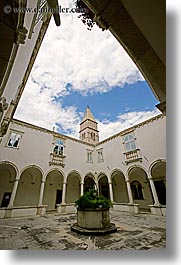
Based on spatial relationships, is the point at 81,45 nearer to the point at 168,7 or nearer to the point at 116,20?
the point at 116,20

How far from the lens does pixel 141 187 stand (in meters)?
9.38

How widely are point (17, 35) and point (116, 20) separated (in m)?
0.92

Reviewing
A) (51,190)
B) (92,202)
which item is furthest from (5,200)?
(92,202)

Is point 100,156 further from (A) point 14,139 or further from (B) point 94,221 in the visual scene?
(B) point 94,221

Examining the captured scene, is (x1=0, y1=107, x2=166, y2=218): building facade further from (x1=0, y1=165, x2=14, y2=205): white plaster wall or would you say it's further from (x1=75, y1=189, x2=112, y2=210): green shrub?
(x1=75, y1=189, x2=112, y2=210): green shrub

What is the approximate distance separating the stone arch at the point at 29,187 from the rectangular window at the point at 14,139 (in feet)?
5.50

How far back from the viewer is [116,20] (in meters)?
1.36

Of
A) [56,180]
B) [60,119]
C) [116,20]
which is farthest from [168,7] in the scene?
[56,180]

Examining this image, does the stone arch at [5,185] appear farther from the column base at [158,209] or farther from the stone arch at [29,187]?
the column base at [158,209]

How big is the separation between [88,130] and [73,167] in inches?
490

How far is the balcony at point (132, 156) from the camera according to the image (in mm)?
8091

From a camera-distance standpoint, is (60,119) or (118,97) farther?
(60,119)

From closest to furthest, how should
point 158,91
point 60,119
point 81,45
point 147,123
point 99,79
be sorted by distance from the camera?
point 158,91
point 81,45
point 99,79
point 60,119
point 147,123

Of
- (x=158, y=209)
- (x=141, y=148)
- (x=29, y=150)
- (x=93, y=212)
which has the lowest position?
(x=158, y=209)
